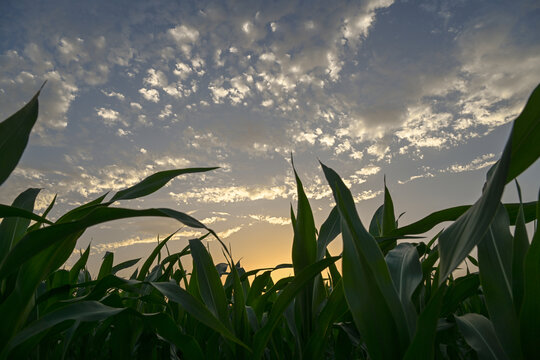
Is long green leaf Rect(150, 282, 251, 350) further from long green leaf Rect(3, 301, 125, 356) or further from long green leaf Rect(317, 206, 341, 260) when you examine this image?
long green leaf Rect(317, 206, 341, 260)

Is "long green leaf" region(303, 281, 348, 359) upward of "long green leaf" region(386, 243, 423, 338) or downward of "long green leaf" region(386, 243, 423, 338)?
downward

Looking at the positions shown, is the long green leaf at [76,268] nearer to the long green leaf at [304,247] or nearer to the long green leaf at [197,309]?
the long green leaf at [197,309]

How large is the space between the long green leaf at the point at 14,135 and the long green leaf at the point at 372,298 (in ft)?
1.69

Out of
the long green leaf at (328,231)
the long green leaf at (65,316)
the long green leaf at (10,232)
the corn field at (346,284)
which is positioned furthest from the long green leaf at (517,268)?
the long green leaf at (10,232)

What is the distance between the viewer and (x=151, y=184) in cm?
73

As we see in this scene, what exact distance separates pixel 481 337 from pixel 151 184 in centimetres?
65

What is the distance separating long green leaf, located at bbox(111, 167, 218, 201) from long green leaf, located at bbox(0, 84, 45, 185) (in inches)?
7.4

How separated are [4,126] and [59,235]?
201 millimetres

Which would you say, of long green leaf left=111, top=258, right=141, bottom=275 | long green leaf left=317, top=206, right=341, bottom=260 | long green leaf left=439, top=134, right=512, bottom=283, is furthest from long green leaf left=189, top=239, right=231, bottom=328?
long green leaf left=111, top=258, right=141, bottom=275

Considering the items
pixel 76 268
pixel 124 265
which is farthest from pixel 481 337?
pixel 124 265

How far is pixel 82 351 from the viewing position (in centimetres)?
101

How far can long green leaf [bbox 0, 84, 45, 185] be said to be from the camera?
55 centimetres

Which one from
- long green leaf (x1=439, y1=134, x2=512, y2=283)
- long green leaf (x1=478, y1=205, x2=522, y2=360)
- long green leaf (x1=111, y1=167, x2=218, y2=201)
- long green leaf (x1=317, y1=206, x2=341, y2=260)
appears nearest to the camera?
long green leaf (x1=439, y1=134, x2=512, y2=283)

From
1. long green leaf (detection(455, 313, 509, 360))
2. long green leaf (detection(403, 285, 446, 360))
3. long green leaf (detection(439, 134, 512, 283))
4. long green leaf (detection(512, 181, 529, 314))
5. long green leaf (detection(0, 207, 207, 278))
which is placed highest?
long green leaf (detection(0, 207, 207, 278))
